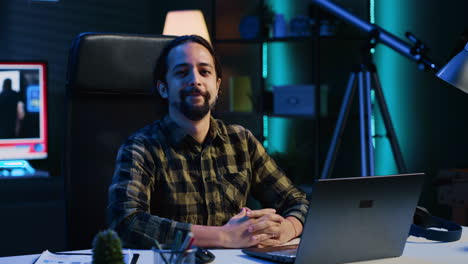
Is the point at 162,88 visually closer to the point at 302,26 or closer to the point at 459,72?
the point at 459,72

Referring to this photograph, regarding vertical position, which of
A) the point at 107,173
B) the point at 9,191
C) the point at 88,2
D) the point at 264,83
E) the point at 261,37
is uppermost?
the point at 88,2

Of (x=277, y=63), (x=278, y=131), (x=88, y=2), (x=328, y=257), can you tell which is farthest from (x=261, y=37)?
(x=328, y=257)

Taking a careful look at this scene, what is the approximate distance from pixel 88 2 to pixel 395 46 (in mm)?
2386

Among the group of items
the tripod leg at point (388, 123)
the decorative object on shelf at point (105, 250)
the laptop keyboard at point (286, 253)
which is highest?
the tripod leg at point (388, 123)

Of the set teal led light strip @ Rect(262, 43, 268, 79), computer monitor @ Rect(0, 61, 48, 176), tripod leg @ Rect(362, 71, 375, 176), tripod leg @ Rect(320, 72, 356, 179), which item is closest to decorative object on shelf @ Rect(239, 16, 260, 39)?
teal led light strip @ Rect(262, 43, 268, 79)

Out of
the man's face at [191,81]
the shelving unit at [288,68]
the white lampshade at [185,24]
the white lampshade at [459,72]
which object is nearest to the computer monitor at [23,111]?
the white lampshade at [185,24]

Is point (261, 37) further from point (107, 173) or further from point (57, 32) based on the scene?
point (107, 173)

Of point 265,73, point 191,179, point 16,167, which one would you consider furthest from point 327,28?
point 191,179

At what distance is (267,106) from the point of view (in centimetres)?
407

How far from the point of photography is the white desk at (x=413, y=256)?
1.35m

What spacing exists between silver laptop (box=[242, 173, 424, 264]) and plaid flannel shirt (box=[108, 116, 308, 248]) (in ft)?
1.44

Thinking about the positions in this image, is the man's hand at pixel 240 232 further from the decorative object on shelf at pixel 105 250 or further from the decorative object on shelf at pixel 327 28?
the decorative object on shelf at pixel 327 28

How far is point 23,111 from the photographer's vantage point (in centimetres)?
382

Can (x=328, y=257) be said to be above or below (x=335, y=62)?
below
